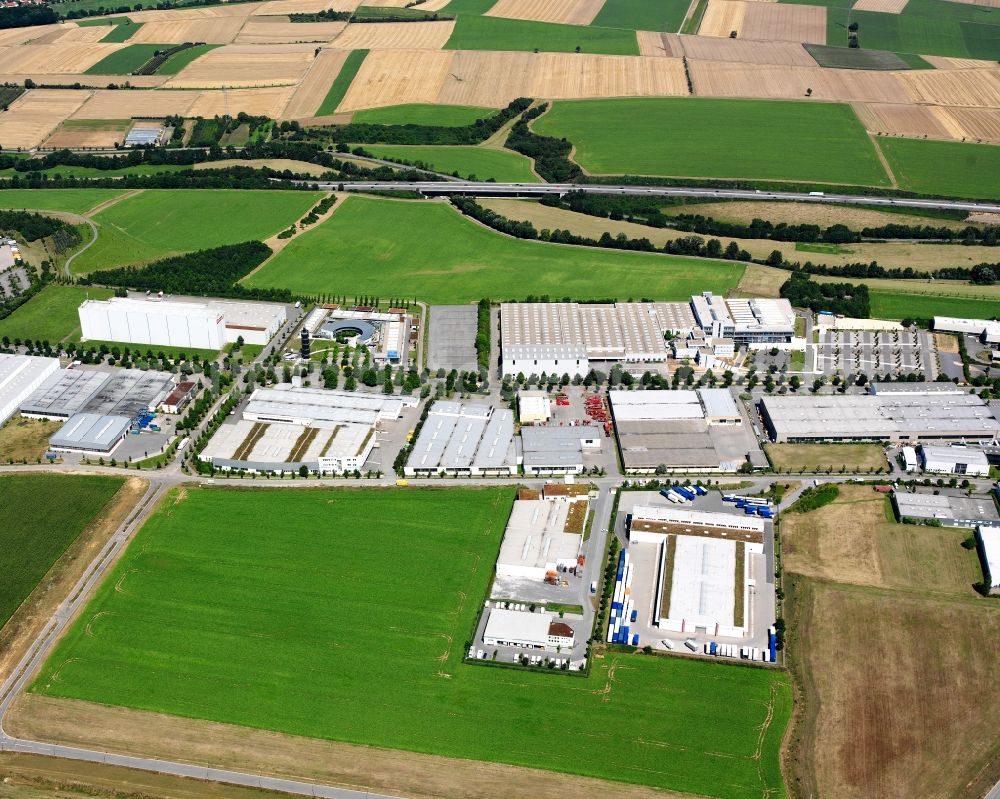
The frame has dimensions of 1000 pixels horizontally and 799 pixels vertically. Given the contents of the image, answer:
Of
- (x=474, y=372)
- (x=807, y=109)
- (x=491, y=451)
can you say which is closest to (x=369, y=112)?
(x=807, y=109)

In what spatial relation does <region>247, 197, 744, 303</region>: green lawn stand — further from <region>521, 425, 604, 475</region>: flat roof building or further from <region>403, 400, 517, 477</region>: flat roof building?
<region>521, 425, 604, 475</region>: flat roof building

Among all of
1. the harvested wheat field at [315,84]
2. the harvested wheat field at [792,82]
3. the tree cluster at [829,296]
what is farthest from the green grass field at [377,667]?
the harvested wheat field at [792,82]

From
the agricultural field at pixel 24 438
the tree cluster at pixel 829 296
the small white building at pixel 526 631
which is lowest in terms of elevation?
the tree cluster at pixel 829 296

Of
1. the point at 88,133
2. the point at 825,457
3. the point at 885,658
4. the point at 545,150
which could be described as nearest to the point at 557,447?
the point at 825,457

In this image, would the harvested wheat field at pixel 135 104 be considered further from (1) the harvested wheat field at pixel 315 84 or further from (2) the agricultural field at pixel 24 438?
(2) the agricultural field at pixel 24 438

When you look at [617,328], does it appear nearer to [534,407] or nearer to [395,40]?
[534,407]

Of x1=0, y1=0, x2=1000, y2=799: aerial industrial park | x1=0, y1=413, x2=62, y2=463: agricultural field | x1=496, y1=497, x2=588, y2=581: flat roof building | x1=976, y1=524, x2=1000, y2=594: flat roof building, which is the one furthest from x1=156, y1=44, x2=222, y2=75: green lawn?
x1=976, y1=524, x2=1000, y2=594: flat roof building
